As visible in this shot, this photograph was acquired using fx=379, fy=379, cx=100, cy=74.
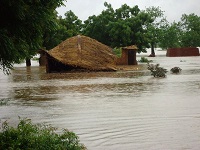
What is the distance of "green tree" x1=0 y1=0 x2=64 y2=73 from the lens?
525 cm

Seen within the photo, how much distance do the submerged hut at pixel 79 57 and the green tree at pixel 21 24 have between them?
2043cm

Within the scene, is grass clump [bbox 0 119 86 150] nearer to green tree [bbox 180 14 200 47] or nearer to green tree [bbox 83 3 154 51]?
green tree [bbox 83 3 154 51]

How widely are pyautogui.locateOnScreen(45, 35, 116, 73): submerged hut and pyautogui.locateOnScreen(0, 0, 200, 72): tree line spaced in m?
3.23

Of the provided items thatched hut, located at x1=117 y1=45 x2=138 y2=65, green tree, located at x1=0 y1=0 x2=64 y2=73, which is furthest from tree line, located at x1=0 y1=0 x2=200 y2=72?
thatched hut, located at x1=117 y1=45 x2=138 y2=65

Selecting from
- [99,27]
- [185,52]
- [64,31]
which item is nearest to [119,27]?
[99,27]

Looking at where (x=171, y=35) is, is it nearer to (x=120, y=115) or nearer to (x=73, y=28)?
(x=73, y=28)

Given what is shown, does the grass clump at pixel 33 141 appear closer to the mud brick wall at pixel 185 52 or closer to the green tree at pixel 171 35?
the mud brick wall at pixel 185 52

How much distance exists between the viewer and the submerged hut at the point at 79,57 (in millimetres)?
26766

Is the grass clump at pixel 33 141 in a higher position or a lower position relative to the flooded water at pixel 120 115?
higher

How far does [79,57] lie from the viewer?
1078 inches

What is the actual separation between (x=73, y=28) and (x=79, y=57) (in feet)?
59.1

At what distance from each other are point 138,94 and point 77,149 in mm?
7385


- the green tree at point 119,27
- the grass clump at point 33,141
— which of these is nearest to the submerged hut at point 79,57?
the green tree at point 119,27

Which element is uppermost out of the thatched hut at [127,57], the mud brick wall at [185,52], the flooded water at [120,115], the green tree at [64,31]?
the green tree at [64,31]
